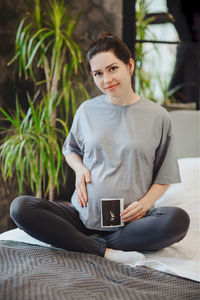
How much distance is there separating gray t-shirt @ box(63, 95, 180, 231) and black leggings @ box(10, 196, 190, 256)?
0.34 feet

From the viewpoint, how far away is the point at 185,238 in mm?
1776

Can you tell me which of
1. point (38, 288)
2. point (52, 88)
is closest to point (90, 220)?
point (38, 288)

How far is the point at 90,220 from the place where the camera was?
5.53 feet

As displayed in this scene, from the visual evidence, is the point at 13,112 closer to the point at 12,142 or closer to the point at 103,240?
the point at 12,142

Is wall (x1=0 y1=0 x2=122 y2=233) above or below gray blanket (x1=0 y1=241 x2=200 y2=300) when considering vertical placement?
above

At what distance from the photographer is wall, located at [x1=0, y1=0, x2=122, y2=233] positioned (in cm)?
249

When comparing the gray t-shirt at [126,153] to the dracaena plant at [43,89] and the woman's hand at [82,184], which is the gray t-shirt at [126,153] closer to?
the woman's hand at [82,184]

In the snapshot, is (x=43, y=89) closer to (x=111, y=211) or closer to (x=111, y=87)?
(x=111, y=87)

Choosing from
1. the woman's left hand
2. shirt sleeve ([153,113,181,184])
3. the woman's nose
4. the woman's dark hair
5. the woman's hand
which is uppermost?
the woman's dark hair

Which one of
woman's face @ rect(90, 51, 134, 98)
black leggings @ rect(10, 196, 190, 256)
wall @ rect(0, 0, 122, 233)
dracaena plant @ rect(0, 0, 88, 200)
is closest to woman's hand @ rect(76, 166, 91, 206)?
black leggings @ rect(10, 196, 190, 256)

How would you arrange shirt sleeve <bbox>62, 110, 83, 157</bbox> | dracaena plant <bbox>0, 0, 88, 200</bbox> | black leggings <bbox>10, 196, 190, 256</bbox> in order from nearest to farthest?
black leggings <bbox>10, 196, 190, 256</bbox> → shirt sleeve <bbox>62, 110, 83, 157</bbox> → dracaena plant <bbox>0, 0, 88, 200</bbox>

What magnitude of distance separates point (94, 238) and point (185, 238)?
42 cm

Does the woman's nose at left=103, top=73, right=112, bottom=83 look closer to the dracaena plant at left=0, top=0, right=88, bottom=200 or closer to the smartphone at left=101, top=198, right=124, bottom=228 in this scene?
the smartphone at left=101, top=198, right=124, bottom=228

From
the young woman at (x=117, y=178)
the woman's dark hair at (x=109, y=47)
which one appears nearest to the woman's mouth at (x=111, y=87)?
the young woman at (x=117, y=178)
